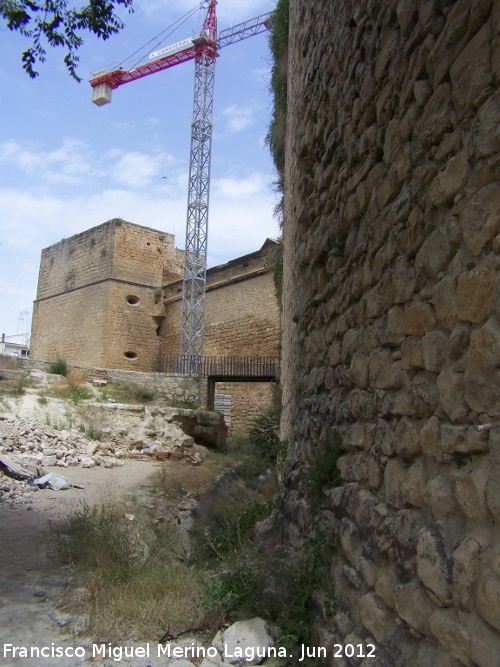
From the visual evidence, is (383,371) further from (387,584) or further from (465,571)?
(465,571)

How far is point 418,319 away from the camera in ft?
6.68

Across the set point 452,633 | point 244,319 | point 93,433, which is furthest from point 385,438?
point 244,319

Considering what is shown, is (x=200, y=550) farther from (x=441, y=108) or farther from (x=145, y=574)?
(x=441, y=108)

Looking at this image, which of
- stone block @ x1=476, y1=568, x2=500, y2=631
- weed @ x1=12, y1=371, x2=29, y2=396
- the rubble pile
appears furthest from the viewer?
weed @ x1=12, y1=371, x2=29, y2=396

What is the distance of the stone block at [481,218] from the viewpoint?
62.2 inches

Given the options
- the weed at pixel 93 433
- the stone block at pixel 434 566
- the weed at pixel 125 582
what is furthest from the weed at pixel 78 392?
the stone block at pixel 434 566

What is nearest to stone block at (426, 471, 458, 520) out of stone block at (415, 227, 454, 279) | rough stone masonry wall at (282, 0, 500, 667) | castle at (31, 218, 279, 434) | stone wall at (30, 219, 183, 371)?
rough stone masonry wall at (282, 0, 500, 667)

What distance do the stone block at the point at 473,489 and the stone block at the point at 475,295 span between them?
0.44 meters

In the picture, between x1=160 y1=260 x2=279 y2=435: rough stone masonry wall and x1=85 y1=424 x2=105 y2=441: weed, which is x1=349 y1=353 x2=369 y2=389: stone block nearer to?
x1=85 y1=424 x2=105 y2=441: weed

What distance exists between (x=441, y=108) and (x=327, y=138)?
1.72 meters

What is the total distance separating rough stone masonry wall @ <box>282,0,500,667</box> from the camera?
1585mm

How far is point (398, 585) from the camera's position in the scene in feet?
6.37

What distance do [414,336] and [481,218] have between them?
22.5 inches

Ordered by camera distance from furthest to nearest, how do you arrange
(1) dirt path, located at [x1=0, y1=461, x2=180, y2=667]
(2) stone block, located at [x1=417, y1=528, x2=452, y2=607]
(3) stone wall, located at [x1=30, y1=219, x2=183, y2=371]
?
(3) stone wall, located at [x1=30, y1=219, x2=183, y2=371]
(1) dirt path, located at [x1=0, y1=461, x2=180, y2=667]
(2) stone block, located at [x1=417, y1=528, x2=452, y2=607]
